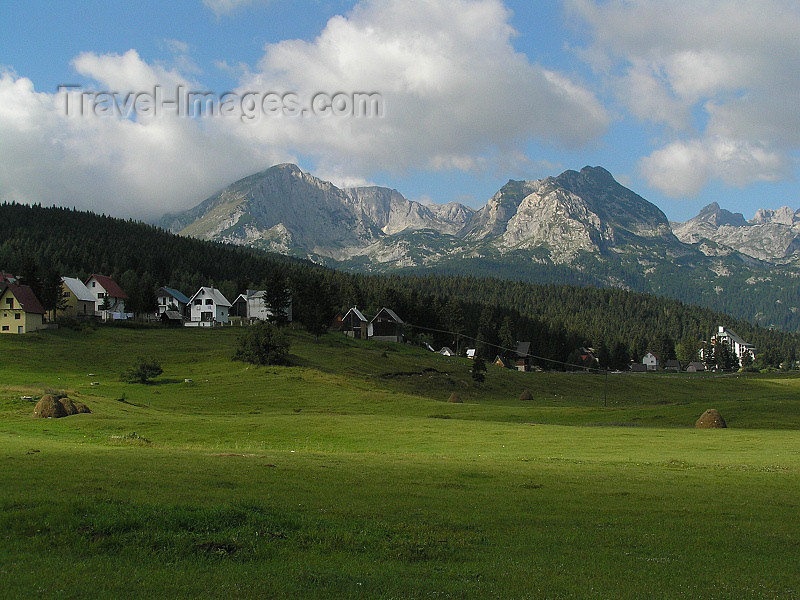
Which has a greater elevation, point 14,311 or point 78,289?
point 78,289

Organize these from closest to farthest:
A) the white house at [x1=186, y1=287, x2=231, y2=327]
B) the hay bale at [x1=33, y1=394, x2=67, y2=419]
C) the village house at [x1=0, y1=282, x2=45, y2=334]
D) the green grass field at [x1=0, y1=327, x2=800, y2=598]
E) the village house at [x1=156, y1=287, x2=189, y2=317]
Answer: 1. the green grass field at [x1=0, y1=327, x2=800, y2=598]
2. the hay bale at [x1=33, y1=394, x2=67, y2=419]
3. the village house at [x1=0, y1=282, x2=45, y2=334]
4. the white house at [x1=186, y1=287, x2=231, y2=327]
5. the village house at [x1=156, y1=287, x2=189, y2=317]

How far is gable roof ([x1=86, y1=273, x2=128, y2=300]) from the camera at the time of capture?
554 feet

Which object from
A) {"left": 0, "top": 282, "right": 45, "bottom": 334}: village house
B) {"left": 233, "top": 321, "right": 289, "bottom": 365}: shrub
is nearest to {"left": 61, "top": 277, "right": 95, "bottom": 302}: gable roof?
{"left": 0, "top": 282, "right": 45, "bottom": 334}: village house

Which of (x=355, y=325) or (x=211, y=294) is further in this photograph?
(x=355, y=325)

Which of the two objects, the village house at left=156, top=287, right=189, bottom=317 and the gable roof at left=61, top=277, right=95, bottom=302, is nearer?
the gable roof at left=61, top=277, right=95, bottom=302

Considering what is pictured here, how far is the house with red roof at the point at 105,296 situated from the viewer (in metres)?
167

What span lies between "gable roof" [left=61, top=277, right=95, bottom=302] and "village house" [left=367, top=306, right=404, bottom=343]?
69730 mm

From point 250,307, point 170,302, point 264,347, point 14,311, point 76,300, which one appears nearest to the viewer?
point 264,347

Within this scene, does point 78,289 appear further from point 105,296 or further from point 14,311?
point 14,311

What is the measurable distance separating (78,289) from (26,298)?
38036 millimetres

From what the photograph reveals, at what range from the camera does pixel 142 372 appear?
89.7m

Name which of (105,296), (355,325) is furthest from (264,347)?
(355,325)

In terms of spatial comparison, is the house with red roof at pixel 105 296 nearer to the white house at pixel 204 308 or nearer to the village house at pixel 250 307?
the white house at pixel 204 308

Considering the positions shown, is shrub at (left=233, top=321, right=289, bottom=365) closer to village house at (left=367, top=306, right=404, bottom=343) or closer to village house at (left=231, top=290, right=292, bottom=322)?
village house at (left=367, top=306, right=404, bottom=343)
